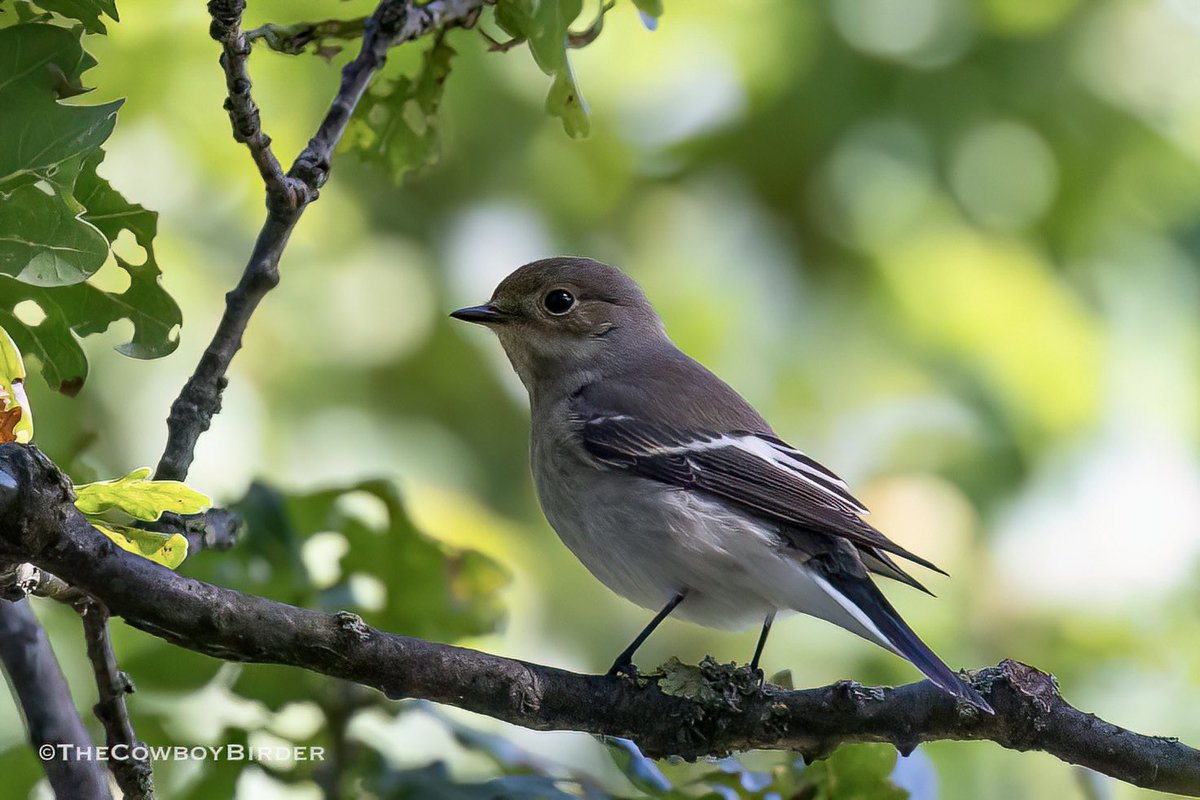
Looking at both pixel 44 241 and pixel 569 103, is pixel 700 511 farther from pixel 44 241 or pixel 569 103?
pixel 44 241

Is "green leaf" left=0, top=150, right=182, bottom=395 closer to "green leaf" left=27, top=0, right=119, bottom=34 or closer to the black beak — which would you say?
"green leaf" left=27, top=0, right=119, bottom=34

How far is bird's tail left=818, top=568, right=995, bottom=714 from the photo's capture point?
2.64 meters

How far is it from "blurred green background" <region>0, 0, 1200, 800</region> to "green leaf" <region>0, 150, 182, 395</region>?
2.63 meters

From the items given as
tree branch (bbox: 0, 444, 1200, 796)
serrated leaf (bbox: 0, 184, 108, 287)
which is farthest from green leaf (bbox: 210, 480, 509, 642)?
serrated leaf (bbox: 0, 184, 108, 287)

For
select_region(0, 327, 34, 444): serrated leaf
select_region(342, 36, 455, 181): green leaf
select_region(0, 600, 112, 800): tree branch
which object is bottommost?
select_region(0, 600, 112, 800): tree branch

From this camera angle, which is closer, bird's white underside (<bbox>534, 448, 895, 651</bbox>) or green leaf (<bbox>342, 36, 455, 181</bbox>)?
green leaf (<bbox>342, 36, 455, 181</bbox>)

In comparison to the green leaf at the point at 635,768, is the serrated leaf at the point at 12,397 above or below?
below

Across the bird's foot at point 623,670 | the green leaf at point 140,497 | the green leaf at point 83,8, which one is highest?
the green leaf at point 83,8

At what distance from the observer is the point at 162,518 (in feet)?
8.60

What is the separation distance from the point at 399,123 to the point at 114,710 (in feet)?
5.34

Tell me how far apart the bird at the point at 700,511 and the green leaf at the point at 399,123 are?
1.06 m

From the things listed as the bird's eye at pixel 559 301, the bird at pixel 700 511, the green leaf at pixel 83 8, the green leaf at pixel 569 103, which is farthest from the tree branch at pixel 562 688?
the bird's eye at pixel 559 301

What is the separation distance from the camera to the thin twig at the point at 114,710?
2.35 metres

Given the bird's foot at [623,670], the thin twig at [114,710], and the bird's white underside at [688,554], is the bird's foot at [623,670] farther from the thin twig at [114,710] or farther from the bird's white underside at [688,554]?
the thin twig at [114,710]
